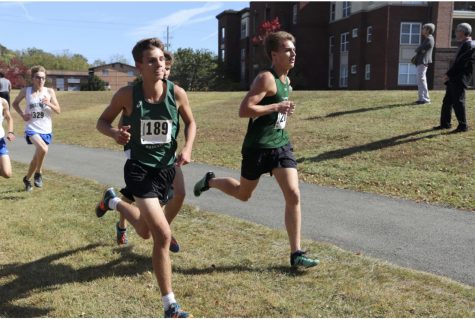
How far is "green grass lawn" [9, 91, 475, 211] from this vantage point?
8398mm

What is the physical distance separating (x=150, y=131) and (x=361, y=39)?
4048 cm

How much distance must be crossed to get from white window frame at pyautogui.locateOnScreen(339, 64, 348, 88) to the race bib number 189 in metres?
42.9

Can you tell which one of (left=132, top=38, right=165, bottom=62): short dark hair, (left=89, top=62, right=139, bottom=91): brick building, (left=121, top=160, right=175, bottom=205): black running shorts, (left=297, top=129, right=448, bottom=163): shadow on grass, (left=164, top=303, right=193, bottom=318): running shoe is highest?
(left=89, top=62, right=139, bottom=91): brick building

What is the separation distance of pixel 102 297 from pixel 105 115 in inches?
58.3

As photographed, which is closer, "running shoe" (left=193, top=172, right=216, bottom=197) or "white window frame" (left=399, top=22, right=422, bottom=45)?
"running shoe" (left=193, top=172, right=216, bottom=197)

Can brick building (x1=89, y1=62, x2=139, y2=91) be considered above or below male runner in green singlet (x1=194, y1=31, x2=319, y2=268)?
above

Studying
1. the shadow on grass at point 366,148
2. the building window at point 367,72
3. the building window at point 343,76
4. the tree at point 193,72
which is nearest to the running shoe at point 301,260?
the shadow on grass at point 366,148

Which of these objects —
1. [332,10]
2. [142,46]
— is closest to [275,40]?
[142,46]

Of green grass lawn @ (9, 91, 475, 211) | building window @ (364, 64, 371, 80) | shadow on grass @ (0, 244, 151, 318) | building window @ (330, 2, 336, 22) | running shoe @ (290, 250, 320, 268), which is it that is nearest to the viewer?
shadow on grass @ (0, 244, 151, 318)

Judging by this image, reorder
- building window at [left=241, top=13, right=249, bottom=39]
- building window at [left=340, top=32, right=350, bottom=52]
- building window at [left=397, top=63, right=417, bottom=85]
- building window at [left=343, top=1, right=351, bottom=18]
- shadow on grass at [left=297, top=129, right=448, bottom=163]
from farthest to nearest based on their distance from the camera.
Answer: building window at [left=241, top=13, right=249, bottom=39] < building window at [left=340, top=32, right=350, bottom=52] < building window at [left=343, top=1, right=351, bottom=18] < building window at [left=397, top=63, right=417, bottom=85] < shadow on grass at [left=297, top=129, right=448, bottom=163]

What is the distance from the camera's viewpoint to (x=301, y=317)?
360 centimetres

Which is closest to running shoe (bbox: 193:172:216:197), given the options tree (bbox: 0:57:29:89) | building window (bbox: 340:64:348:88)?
building window (bbox: 340:64:348:88)

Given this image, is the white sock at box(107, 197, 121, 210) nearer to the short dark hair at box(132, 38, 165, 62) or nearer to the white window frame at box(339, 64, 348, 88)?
the short dark hair at box(132, 38, 165, 62)

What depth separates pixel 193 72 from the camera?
183ft
